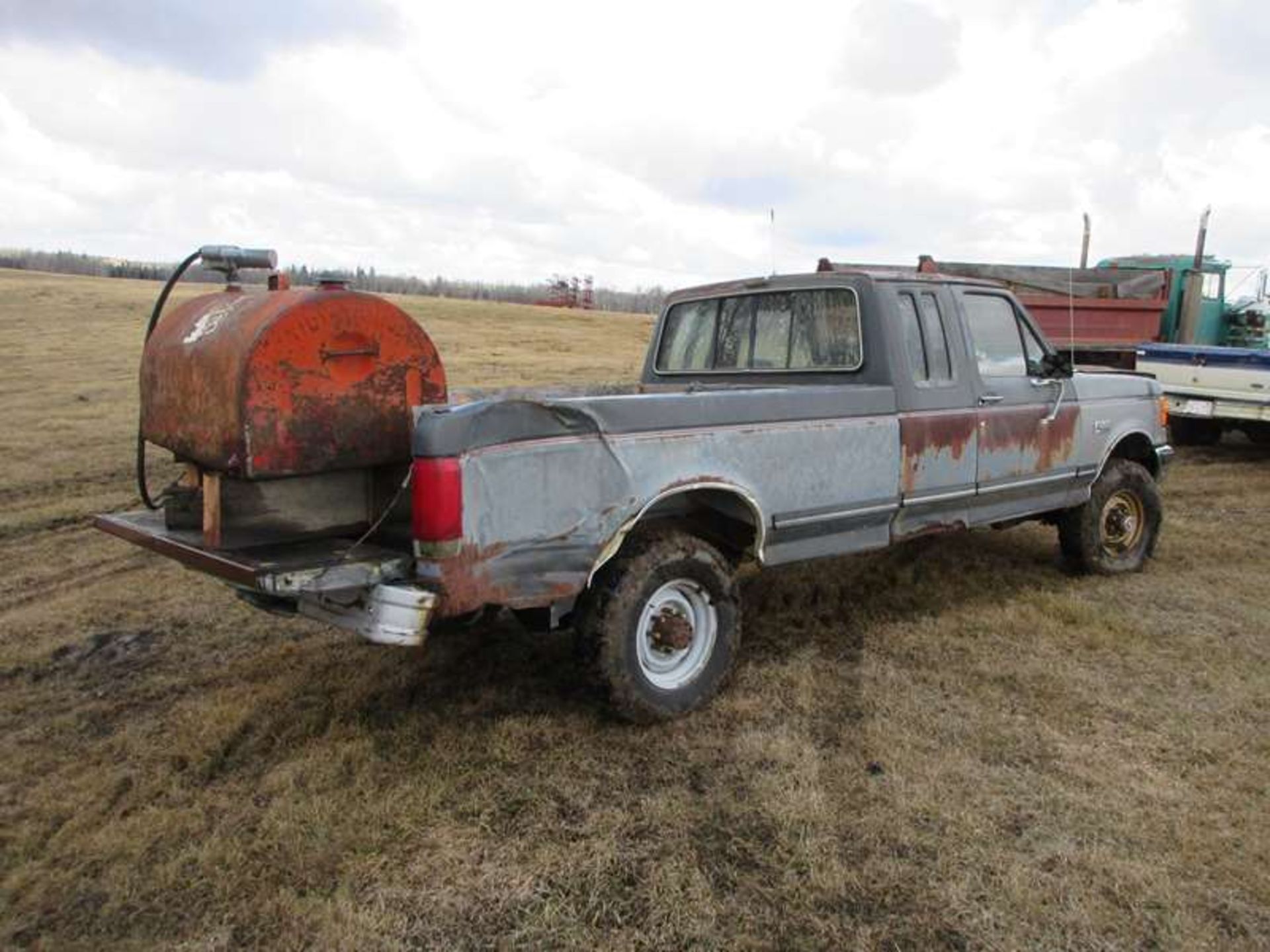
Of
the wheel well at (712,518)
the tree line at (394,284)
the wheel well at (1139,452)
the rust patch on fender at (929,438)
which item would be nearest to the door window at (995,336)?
the rust patch on fender at (929,438)

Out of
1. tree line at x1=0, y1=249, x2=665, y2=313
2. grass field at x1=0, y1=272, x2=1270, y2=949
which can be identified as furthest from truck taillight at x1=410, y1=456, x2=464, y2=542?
tree line at x1=0, y1=249, x2=665, y2=313

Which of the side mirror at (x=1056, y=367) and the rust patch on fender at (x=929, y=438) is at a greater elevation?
the side mirror at (x=1056, y=367)

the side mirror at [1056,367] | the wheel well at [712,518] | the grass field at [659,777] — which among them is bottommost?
the grass field at [659,777]

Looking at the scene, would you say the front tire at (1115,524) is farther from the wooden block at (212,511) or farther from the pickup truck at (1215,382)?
the wooden block at (212,511)

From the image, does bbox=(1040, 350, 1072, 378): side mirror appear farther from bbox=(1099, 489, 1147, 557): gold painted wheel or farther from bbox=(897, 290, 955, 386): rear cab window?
bbox=(1099, 489, 1147, 557): gold painted wheel

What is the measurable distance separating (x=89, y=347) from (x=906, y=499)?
20253 mm

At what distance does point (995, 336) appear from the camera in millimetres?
5504

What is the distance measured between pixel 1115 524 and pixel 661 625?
382 centimetres

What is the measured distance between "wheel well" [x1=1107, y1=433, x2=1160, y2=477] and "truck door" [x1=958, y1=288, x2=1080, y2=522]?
2.73 feet

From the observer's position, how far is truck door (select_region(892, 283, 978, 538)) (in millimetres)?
4840

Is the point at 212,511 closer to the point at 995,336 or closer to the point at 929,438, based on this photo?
the point at 929,438

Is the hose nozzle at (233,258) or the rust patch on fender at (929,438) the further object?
the rust patch on fender at (929,438)

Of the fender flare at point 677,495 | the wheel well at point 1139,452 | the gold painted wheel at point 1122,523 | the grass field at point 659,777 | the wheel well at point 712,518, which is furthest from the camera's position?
the wheel well at point 1139,452

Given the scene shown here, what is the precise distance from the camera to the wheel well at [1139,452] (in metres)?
6.46
